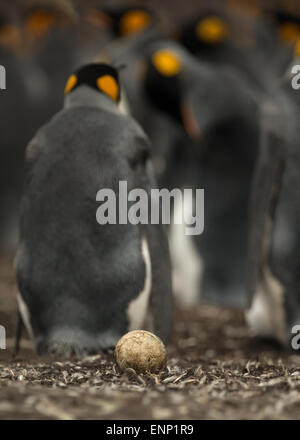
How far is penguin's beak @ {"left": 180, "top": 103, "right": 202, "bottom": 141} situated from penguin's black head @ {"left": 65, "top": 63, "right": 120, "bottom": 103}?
203 centimetres

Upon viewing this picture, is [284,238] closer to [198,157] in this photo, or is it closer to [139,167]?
[139,167]

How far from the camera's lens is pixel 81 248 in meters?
2.50

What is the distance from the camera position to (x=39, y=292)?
99.0 inches

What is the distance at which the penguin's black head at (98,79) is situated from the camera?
2693 millimetres

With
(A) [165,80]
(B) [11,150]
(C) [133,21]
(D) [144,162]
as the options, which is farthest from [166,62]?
(D) [144,162]

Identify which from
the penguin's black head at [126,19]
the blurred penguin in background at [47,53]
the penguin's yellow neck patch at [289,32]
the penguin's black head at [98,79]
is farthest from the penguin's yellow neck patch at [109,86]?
the penguin's yellow neck patch at [289,32]

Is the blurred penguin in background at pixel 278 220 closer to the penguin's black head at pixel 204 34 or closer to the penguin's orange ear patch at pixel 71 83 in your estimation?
the penguin's orange ear patch at pixel 71 83

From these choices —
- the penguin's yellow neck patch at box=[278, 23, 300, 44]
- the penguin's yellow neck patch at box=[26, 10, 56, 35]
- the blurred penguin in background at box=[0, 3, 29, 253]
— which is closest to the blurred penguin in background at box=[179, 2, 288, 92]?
the penguin's yellow neck patch at box=[278, 23, 300, 44]

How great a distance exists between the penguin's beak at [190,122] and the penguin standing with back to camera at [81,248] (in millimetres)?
2202

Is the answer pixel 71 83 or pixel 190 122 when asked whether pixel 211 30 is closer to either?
pixel 190 122

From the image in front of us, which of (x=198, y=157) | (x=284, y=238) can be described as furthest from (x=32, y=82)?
(x=284, y=238)

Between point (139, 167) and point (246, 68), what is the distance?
3.21 meters
